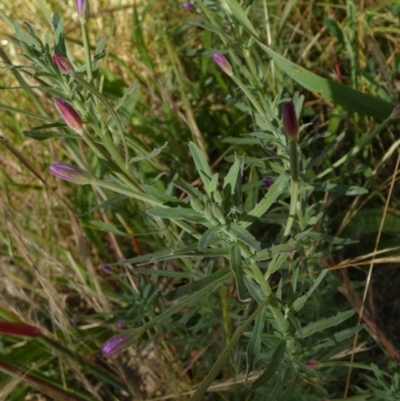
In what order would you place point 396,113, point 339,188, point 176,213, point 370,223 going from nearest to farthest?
point 176,213 < point 396,113 < point 339,188 < point 370,223

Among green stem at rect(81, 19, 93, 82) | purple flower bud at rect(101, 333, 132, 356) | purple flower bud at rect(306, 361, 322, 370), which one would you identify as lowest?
purple flower bud at rect(306, 361, 322, 370)

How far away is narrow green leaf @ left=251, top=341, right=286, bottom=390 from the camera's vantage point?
3.13 ft

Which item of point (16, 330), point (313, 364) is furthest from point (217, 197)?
point (16, 330)

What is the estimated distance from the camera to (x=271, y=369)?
38.5 inches

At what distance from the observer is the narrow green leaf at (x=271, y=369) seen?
95cm

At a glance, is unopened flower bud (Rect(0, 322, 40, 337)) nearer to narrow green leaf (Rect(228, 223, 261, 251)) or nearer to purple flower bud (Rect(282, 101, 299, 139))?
narrow green leaf (Rect(228, 223, 261, 251))

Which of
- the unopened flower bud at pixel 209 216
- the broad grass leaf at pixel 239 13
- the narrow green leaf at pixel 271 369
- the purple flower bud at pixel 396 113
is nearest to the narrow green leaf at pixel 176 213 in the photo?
the unopened flower bud at pixel 209 216

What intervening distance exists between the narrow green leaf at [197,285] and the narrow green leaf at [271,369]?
174 mm

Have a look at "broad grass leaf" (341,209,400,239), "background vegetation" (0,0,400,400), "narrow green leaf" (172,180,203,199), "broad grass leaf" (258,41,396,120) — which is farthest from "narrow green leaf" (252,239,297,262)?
"broad grass leaf" (341,209,400,239)

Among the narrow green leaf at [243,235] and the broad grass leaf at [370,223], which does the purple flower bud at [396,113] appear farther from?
the broad grass leaf at [370,223]

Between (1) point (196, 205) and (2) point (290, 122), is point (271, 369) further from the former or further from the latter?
(2) point (290, 122)

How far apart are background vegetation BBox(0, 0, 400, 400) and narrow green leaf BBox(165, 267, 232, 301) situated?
6 centimetres

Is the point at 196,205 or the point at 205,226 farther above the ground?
the point at 196,205

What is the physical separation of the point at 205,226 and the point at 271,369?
36cm
